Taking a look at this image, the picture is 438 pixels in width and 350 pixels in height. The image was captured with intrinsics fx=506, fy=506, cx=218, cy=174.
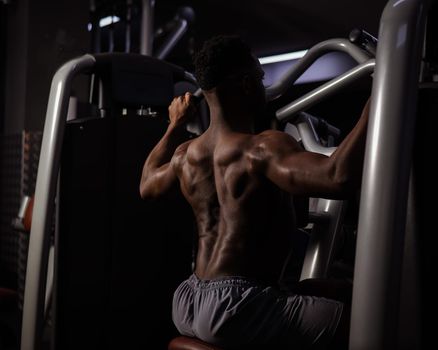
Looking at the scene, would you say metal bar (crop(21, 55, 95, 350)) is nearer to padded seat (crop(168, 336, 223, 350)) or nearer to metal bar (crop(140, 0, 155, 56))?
padded seat (crop(168, 336, 223, 350))

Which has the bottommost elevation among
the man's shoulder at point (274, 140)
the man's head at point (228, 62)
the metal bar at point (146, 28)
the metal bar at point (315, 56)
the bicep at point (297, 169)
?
the bicep at point (297, 169)

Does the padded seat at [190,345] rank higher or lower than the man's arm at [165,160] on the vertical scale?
lower

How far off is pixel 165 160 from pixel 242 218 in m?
0.44

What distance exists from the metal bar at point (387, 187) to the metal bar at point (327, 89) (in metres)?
0.64

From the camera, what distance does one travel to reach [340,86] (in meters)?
1.68

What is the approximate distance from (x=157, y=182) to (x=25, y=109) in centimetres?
228

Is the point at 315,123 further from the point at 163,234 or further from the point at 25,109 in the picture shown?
the point at 25,109

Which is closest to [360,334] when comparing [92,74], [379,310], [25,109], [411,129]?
[379,310]

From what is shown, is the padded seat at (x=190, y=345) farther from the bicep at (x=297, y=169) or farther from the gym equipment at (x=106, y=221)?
the gym equipment at (x=106, y=221)

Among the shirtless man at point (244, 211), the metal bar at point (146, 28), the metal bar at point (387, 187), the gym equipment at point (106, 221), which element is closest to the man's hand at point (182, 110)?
the shirtless man at point (244, 211)

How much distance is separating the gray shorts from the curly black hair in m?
0.52

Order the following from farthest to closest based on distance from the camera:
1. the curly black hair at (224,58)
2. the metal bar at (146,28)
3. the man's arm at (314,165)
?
1. the metal bar at (146,28)
2. the curly black hair at (224,58)
3. the man's arm at (314,165)

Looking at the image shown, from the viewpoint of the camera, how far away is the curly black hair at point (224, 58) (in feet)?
4.22

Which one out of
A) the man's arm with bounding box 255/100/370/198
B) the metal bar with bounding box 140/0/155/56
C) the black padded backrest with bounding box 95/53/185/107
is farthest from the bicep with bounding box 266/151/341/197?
the metal bar with bounding box 140/0/155/56
